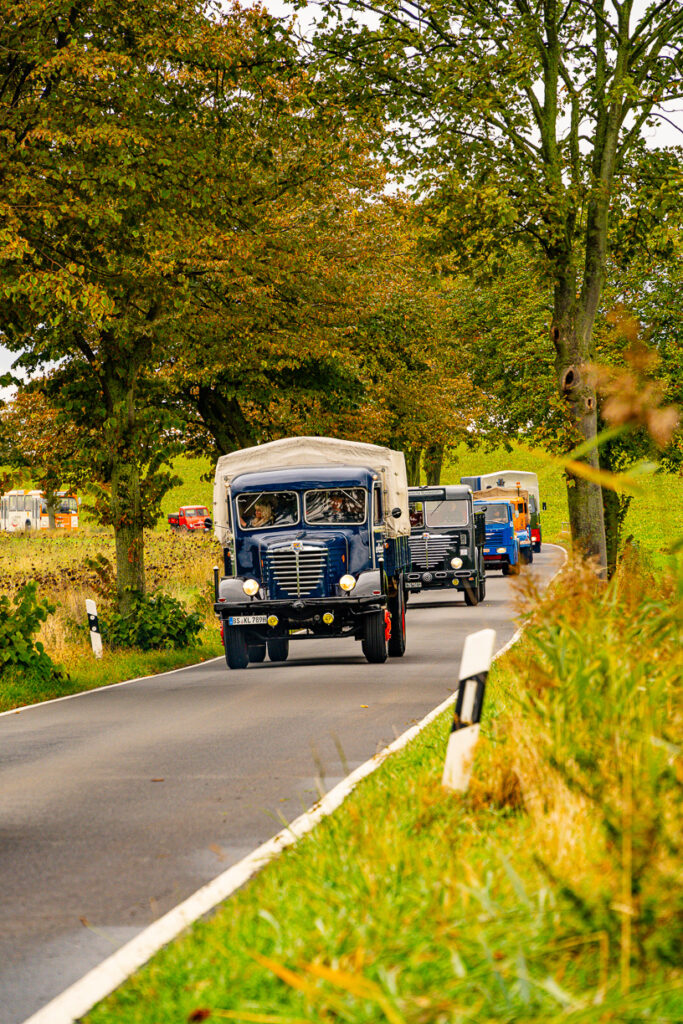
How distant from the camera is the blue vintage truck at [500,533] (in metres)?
44.0

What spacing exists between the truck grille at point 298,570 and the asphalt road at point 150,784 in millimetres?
1399

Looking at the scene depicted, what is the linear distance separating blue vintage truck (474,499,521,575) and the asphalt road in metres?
26.7

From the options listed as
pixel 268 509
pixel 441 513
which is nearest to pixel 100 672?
pixel 268 509

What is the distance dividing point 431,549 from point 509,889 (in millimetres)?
29048

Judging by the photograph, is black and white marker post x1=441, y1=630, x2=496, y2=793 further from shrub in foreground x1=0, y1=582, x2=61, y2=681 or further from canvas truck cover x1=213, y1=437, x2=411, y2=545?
canvas truck cover x1=213, y1=437, x2=411, y2=545

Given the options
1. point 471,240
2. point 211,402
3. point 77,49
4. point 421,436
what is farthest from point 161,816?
point 421,436

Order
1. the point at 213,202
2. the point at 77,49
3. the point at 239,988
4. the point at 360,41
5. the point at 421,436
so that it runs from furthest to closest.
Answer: the point at 421,436 → the point at 360,41 → the point at 213,202 → the point at 77,49 → the point at 239,988

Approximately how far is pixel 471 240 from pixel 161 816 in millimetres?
12738

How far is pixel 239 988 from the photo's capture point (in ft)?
13.9

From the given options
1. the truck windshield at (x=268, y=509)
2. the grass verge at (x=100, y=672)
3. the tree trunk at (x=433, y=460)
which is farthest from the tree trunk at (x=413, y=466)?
the truck windshield at (x=268, y=509)

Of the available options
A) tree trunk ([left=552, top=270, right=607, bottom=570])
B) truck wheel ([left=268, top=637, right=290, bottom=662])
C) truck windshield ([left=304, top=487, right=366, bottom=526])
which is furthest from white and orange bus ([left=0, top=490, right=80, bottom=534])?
tree trunk ([left=552, top=270, right=607, bottom=570])

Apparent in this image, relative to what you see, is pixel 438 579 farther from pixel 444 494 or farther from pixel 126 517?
pixel 126 517

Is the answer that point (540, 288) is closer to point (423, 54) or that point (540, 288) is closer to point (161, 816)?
point (423, 54)

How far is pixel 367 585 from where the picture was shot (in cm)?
1836
